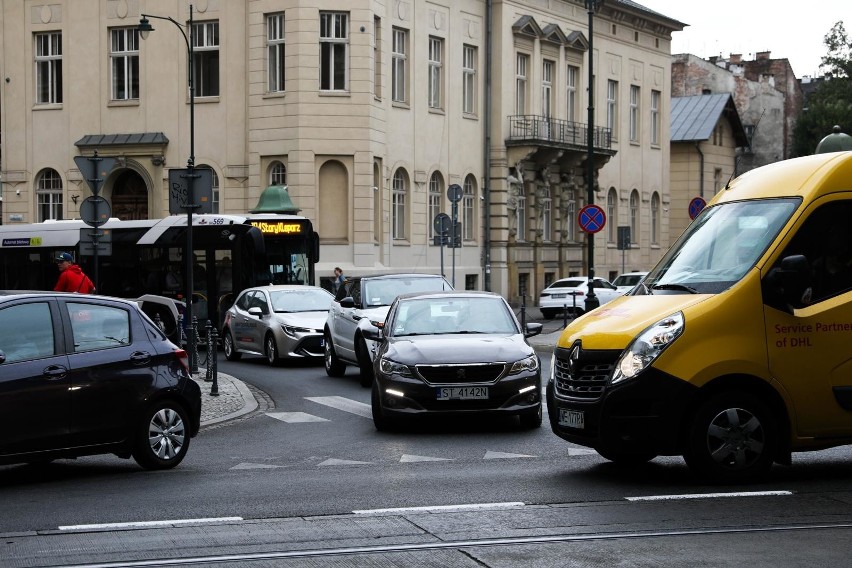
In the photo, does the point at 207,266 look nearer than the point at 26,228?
Yes

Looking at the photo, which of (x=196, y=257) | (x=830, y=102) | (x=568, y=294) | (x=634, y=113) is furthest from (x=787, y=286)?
(x=830, y=102)

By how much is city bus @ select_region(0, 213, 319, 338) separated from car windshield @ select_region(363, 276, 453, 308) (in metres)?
8.31

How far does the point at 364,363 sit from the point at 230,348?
805 centimetres

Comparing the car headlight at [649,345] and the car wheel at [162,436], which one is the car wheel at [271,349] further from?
the car headlight at [649,345]

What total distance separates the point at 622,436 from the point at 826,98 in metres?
82.7

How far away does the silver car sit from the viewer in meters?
26.9

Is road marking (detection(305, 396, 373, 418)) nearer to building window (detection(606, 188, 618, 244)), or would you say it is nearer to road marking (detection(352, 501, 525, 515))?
road marking (detection(352, 501, 525, 515))

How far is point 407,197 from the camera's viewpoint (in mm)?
48594

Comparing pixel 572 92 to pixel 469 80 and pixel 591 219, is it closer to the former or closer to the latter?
pixel 469 80

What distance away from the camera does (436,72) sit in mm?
50125

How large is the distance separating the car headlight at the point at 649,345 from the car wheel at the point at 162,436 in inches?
161

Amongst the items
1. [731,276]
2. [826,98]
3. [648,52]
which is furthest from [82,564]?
[826,98]

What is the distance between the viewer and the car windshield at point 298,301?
27.5m

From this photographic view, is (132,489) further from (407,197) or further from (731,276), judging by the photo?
(407,197)
